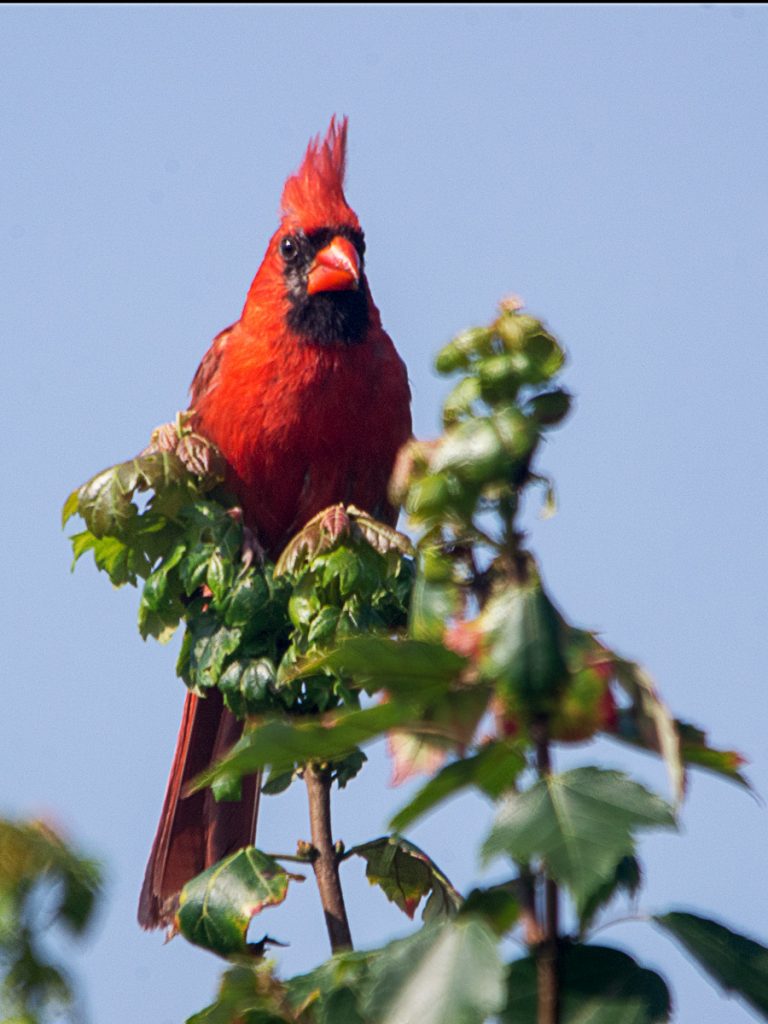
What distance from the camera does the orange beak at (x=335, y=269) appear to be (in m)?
4.10

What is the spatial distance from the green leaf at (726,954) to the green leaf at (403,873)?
1116 mm

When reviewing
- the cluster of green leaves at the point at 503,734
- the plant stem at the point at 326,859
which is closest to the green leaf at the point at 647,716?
the cluster of green leaves at the point at 503,734

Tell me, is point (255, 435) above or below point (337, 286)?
below

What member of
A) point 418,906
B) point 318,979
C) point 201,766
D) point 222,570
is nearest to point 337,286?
point 201,766

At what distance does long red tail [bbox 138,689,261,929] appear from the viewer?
11.9ft

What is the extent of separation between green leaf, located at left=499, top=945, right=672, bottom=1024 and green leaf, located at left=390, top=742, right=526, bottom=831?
5.2 inches

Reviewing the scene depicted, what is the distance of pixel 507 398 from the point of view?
1.12 meters

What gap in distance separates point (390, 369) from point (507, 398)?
291cm

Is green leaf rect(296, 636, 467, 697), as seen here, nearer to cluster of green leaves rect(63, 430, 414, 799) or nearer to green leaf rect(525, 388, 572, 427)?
green leaf rect(525, 388, 572, 427)

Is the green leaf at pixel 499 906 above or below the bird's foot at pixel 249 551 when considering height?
below

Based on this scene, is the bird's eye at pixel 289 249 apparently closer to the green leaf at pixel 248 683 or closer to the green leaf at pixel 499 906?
the green leaf at pixel 248 683

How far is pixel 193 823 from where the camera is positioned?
3.77m

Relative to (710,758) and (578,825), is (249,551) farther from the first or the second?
(578,825)

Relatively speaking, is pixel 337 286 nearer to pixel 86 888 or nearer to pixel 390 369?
pixel 390 369
